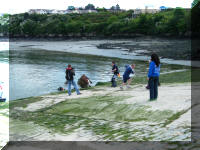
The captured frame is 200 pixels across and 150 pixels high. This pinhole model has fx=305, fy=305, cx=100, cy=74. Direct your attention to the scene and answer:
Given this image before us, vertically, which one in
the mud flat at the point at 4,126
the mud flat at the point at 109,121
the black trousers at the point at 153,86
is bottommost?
the mud flat at the point at 4,126

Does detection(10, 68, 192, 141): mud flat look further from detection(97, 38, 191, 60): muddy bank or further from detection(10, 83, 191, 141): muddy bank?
detection(97, 38, 191, 60): muddy bank

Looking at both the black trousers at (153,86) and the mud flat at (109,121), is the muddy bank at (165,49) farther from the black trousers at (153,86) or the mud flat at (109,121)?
the mud flat at (109,121)

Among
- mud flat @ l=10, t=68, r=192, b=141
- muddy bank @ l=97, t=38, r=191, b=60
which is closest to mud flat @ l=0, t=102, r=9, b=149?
mud flat @ l=10, t=68, r=192, b=141

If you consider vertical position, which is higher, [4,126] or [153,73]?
[153,73]

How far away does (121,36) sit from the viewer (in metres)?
122

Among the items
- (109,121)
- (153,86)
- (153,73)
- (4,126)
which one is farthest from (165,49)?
(4,126)

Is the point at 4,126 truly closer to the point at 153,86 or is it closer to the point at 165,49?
the point at 153,86

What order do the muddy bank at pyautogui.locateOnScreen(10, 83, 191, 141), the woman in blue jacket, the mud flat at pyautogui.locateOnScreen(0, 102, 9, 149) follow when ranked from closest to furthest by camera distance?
the muddy bank at pyautogui.locateOnScreen(10, 83, 191, 141)
the mud flat at pyautogui.locateOnScreen(0, 102, 9, 149)
the woman in blue jacket

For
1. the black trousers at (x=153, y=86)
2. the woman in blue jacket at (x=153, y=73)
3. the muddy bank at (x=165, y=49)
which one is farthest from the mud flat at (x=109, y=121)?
the muddy bank at (x=165, y=49)

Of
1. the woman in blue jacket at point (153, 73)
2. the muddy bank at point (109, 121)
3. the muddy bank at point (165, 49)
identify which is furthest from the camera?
the muddy bank at point (165, 49)

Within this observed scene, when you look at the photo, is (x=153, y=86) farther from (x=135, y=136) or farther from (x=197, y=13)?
(x=197, y=13)

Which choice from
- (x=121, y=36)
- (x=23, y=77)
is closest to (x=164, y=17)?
(x=121, y=36)

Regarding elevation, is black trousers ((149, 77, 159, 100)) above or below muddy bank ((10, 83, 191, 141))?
above

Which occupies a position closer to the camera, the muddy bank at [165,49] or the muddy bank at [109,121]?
the muddy bank at [109,121]
